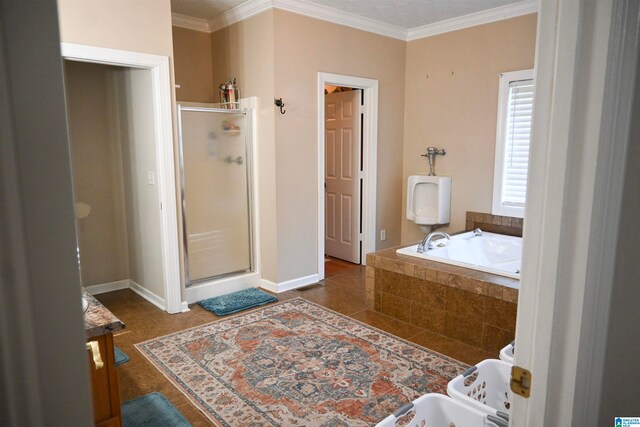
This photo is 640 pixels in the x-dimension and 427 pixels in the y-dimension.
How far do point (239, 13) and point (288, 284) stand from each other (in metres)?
2.57

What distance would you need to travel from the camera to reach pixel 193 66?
14.6ft

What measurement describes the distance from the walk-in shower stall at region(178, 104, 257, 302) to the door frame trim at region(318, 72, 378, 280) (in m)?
0.67

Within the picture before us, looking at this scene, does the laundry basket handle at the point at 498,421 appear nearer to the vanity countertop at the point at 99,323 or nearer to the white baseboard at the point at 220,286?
the vanity countertop at the point at 99,323

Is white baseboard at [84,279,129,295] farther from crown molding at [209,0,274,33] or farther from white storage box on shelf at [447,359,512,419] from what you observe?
white storage box on shelf at [447,359,512,419]

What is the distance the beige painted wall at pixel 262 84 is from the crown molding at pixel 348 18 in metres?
0.08

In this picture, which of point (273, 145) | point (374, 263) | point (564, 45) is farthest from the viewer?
point (273, 145)

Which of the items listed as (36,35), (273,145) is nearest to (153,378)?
(273,145)

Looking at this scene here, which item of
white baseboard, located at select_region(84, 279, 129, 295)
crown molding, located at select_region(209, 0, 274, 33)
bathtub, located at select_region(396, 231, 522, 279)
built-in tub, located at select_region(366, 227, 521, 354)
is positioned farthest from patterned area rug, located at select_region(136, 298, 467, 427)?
crown molding, located at select_region(209, 0, 274, 33)

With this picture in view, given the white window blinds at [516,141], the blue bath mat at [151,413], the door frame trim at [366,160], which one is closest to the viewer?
the blue bath mat at [151,413]

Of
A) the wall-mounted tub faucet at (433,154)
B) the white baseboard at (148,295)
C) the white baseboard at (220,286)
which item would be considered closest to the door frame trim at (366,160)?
the wall-mounted tub faucet at (433,154)

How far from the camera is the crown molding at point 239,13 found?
151 inches

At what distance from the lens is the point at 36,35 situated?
1.33 ft

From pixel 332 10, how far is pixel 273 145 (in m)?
1.41

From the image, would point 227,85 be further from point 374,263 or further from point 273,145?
point 374,263
